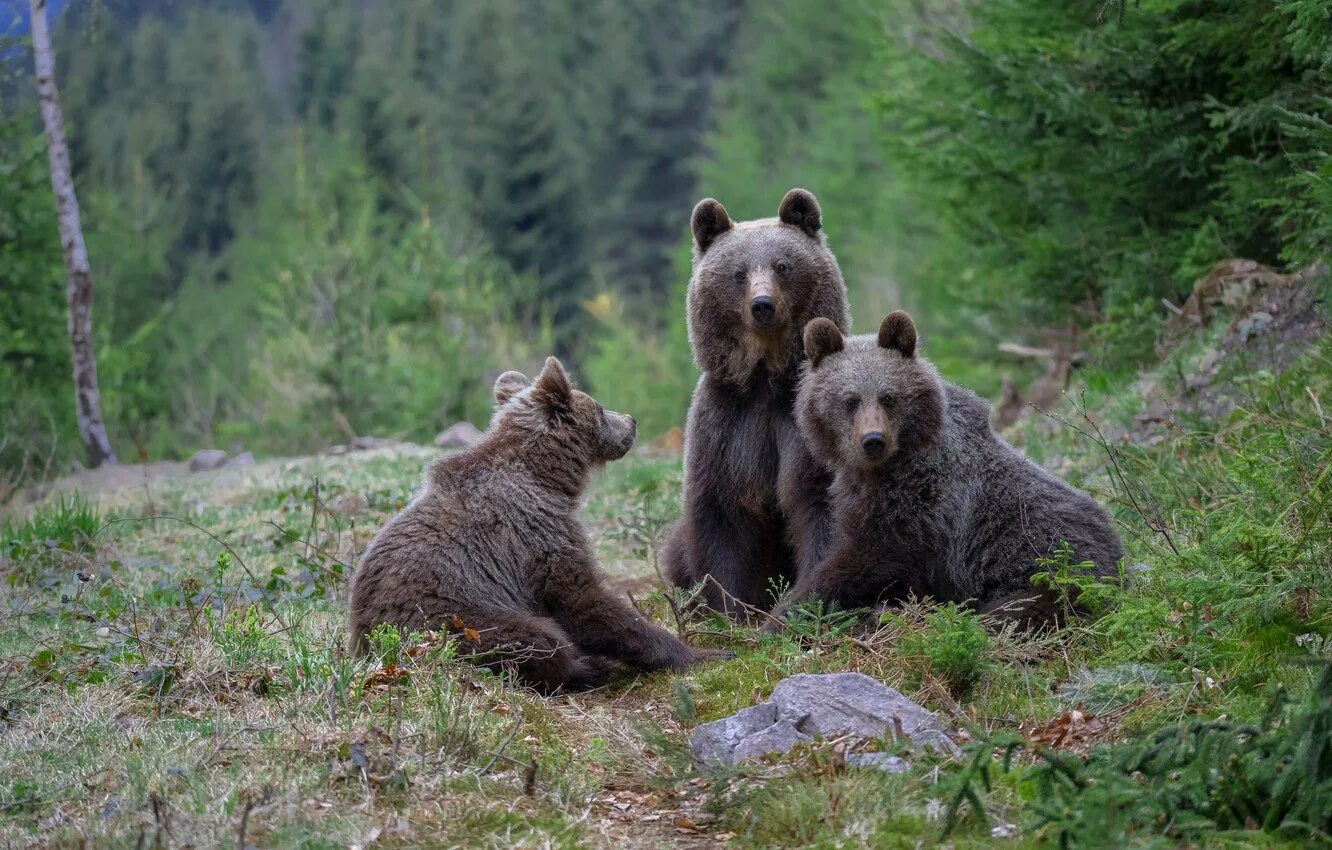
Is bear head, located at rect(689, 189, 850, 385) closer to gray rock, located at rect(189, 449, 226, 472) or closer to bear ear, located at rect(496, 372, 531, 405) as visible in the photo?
bear ear, located at rect(496, 372, 531, 405)

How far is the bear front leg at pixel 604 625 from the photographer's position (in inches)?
231

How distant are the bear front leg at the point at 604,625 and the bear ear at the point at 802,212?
7.53ft

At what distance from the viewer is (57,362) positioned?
60.2 feet

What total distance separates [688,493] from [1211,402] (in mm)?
3815

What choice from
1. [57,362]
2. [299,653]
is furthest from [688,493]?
[57,362]

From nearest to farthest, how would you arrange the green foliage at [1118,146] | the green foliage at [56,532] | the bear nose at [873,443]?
the bear nose at [873,443], the green foliage at [56,532], the green foliage at [1118,146]

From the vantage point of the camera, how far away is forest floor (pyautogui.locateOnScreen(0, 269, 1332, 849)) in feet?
13.3

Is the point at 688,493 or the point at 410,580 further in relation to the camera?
the point at 688,493

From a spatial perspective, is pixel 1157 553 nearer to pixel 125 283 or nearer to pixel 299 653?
pixel 299 653

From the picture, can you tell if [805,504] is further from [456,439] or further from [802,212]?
[456,439]

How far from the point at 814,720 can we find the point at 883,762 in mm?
413

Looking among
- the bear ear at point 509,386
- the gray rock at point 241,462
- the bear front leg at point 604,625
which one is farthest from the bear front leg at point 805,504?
the gray rock at point 241,462

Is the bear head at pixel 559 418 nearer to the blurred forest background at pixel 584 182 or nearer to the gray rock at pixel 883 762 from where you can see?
the gray rock at pixel 883 762

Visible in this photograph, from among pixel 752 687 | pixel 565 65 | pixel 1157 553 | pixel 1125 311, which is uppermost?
pixel 565 65
